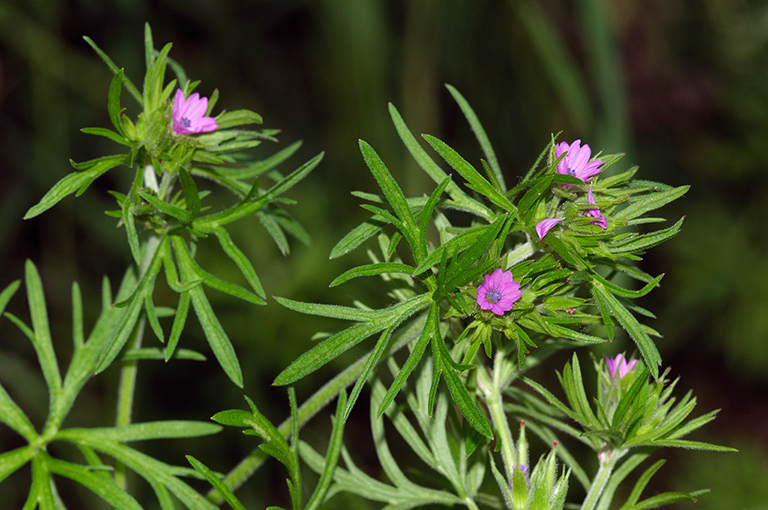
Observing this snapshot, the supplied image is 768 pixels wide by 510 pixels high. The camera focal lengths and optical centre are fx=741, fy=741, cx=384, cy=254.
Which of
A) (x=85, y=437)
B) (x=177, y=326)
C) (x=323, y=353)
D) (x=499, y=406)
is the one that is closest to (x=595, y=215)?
(x=499, y=406)

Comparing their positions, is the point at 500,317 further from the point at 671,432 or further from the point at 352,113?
the point at 352,113

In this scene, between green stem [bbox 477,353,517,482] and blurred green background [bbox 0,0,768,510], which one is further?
blurred green background [bbox 0,0,768,510]

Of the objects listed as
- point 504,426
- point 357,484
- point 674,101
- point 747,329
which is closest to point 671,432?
point 504,426

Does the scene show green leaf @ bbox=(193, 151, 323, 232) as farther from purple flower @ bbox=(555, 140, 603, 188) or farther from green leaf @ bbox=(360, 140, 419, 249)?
purple flower @ bbox=(555, 140, 603, 188)

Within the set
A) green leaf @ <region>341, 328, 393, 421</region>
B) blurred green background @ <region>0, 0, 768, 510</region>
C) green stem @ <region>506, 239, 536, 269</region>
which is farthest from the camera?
blurred green background @ <region>0, 0, 768, 510</region>

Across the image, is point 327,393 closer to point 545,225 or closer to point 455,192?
point 455,192

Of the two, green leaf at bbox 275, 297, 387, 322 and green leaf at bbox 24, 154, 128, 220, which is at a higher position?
green leaf at bbox 24, 154, 128, 220

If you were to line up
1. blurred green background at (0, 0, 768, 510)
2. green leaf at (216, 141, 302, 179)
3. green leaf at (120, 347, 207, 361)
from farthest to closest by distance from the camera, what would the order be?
1. blurred green background at (0, 0, 768, 510)
2. green leaf at (216, 141, 302, 179)
3. green leaf at (120, 347, 207, 361)

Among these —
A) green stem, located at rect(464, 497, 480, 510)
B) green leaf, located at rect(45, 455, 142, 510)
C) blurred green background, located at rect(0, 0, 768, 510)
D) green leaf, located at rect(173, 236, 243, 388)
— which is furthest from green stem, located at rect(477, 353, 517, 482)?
blurred green background, located at rect(0, 0, 768, 510)
